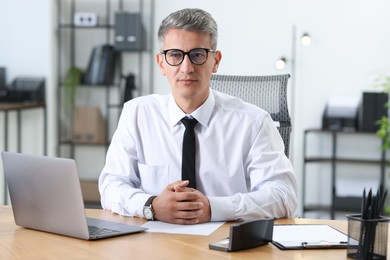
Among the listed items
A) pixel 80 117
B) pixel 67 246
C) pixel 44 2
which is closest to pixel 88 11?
pixel 44 2

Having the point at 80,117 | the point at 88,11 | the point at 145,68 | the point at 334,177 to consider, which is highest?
the point at 88,11

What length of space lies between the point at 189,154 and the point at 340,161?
3.19 metres

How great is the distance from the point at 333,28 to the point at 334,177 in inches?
42.5

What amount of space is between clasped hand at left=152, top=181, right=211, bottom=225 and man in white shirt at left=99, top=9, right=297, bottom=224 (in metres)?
0.07

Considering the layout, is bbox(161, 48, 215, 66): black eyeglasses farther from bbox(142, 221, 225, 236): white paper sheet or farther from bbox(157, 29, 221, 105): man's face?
bbox(142, 221, 225, 236): white paper sheet

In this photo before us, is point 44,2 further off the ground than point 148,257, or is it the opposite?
point 44,2

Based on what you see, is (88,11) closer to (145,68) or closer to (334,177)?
(145,68)

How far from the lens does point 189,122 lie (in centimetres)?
245

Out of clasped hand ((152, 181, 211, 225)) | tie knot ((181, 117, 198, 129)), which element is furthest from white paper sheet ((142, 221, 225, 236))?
tie knot ((181, 117, 198, 129))

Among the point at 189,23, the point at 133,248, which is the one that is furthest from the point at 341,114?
the point at 133,248

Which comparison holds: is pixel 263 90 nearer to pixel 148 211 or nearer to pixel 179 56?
pixel 179 56

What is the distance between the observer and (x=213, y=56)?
7.90 ft

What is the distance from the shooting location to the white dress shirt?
2393 millimetres

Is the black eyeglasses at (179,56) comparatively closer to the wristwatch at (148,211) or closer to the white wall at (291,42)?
the wristwatch at (148,211)
